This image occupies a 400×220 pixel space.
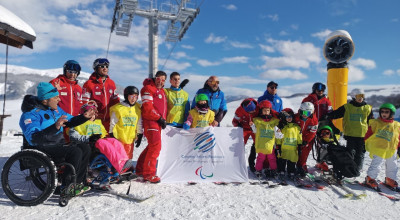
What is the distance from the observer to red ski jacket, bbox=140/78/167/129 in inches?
172

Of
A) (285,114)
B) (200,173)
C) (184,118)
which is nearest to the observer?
(200,173)

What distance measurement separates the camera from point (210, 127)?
4676mm

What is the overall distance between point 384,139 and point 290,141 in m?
1.68

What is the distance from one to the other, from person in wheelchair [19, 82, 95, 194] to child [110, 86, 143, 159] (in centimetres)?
66

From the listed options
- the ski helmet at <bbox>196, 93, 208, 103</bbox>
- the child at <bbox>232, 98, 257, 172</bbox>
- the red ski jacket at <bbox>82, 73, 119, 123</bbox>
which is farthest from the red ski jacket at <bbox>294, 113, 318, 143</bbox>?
the red ski jacket at <bbox>82, 73, 119, 123</bbox>

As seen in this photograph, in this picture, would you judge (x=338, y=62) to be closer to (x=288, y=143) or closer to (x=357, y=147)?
(x=357, y=147)

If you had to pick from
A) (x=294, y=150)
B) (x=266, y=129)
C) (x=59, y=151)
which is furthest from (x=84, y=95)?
(x=294, y=150)

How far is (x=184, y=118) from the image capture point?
4.98m

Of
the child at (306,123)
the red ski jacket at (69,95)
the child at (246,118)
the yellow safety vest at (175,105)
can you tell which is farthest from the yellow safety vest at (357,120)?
the red ski jacket at (69,95)

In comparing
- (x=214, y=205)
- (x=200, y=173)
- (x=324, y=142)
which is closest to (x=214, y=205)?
(x=214, y=205)

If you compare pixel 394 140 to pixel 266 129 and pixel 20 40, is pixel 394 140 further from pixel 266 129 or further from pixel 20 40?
pixel 20 40

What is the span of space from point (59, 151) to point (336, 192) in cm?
435

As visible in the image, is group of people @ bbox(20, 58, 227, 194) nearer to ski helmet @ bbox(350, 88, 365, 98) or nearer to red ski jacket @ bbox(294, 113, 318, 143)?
red ski jacket @ bbox(294, 113, 318, 143)

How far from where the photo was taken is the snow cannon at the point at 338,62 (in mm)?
8023
